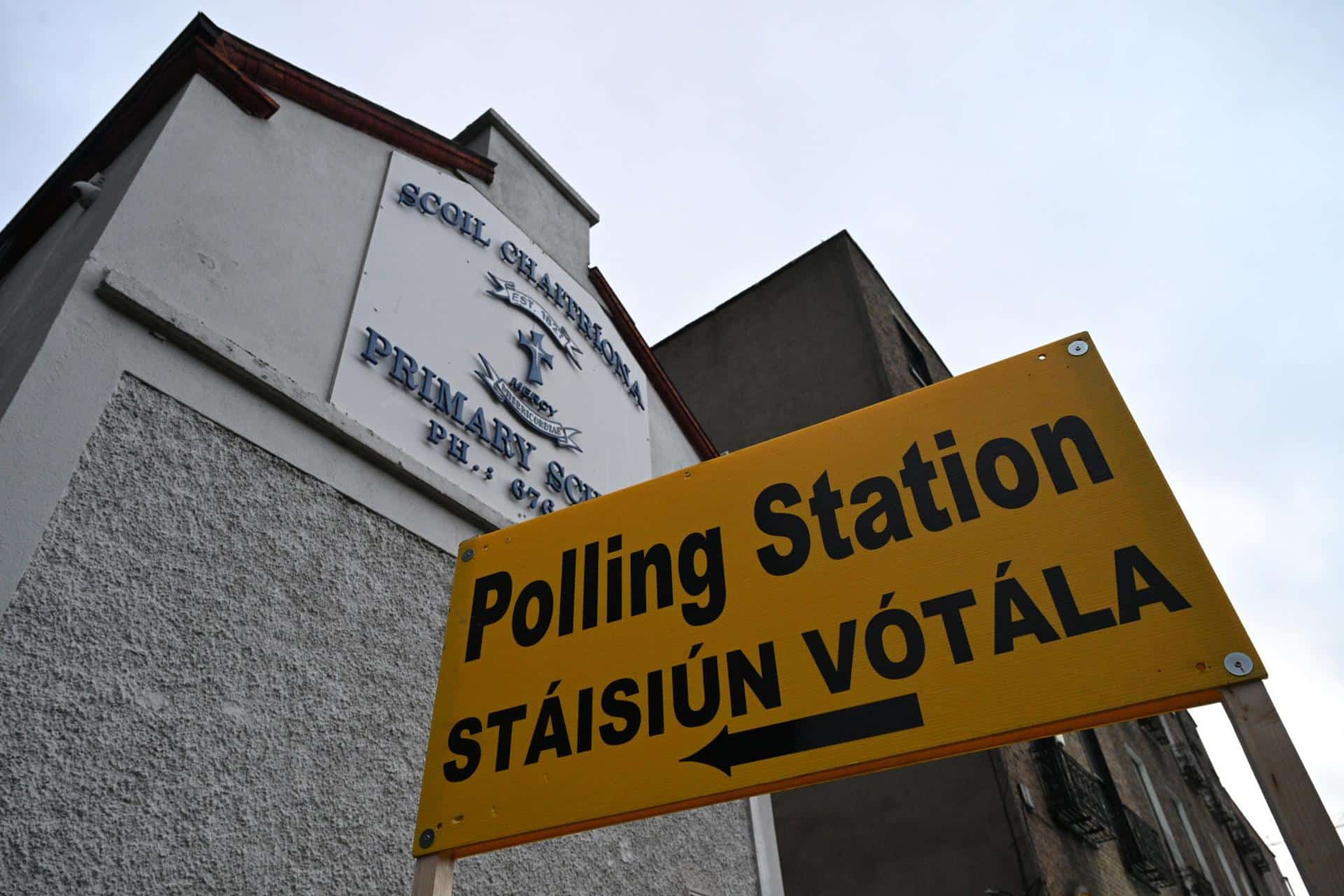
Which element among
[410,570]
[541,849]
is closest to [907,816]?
[541,849]

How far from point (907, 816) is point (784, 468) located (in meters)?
8.52

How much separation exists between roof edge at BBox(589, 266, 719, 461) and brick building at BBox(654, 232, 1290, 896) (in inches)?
177

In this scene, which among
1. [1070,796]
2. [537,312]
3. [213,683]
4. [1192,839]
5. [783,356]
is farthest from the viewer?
[1192,839]

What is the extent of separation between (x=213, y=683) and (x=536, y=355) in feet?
10.1

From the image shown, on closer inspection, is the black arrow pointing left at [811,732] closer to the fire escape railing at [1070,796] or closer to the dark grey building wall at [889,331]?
the fire escape railing at [1070,796]

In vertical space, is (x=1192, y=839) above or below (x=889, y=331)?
below

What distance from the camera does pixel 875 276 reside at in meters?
15.5

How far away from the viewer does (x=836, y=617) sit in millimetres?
1945

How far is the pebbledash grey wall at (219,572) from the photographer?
279 centimetres

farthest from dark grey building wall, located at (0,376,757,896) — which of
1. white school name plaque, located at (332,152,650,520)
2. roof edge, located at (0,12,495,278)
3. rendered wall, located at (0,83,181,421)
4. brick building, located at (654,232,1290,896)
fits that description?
brick building, located at (654,232,1290,896)

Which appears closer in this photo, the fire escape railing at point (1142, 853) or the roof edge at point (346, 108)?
the roof edge at point (346, 108)

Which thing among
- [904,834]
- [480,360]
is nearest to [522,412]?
[480,360]

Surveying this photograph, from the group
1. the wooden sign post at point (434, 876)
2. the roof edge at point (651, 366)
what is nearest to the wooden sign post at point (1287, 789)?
the wooden sign post at point (434, 876)

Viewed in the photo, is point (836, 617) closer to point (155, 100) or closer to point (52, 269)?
point (52, 269)
